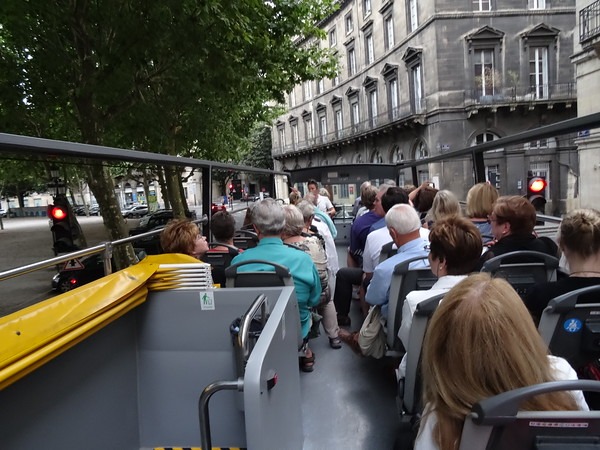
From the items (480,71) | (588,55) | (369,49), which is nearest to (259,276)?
(588,55)

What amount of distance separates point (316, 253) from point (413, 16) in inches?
1092

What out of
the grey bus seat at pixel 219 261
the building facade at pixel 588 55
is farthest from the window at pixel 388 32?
the grey bus seat at pixel 219 261

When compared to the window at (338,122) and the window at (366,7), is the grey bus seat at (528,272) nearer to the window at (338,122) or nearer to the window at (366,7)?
the window at (366,7)

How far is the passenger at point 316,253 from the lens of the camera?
426 cm

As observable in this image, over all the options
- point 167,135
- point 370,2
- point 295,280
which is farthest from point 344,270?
point 370,2

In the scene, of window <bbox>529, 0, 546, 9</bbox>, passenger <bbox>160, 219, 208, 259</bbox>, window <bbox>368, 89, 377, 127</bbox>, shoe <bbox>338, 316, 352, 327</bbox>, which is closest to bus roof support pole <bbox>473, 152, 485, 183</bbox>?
shoe <bbox>338, 316, 352, 327</bbox>

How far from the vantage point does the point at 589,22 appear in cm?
1603

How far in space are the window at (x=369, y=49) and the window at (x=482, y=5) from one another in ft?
30.2

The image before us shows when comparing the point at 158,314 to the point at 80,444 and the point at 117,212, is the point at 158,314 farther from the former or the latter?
the point at 117,212

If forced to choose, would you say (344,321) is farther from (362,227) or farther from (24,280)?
(24,280)

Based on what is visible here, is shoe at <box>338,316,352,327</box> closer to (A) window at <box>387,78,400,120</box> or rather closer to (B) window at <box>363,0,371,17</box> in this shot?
(A) window at <box>387,78,400,120</box>

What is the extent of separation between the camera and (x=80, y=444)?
225cm

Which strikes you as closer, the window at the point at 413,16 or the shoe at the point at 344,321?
the shoe at the point at 344,321

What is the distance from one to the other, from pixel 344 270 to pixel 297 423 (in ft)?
9.52
